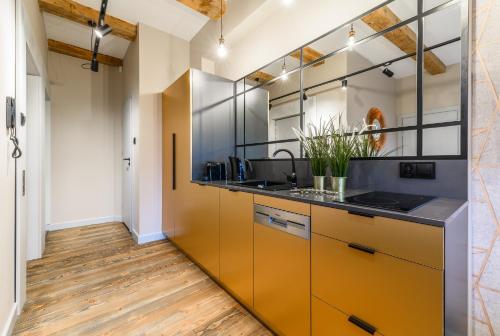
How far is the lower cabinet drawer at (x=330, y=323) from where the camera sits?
0.96 metres

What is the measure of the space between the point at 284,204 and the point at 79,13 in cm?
339

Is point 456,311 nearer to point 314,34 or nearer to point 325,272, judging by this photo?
point 325,272

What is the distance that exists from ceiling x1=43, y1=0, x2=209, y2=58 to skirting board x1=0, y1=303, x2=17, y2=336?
3.13m

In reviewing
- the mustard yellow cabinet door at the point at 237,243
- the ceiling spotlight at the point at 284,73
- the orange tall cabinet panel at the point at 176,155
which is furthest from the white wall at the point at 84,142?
the ceiling spotlight at the point at 284,73

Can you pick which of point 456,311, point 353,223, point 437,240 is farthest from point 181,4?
point 456,311

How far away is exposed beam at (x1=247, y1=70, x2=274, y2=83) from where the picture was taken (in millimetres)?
2320

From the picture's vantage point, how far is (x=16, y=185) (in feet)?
4.94

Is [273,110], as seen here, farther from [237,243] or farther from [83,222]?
[83,222]

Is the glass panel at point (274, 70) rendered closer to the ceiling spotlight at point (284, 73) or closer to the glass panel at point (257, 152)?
the ceiling spotlight at point (284, 73)

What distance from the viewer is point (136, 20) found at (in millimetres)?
2920

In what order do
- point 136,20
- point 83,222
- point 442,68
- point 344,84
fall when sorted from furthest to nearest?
point 83,222 → point 136,20 → point 344,84 → point 442,68

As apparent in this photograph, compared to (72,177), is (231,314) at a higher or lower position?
lower

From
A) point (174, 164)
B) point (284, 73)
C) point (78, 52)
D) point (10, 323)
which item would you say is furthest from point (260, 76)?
point (78, 52)

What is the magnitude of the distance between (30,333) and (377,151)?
2.59 meters
